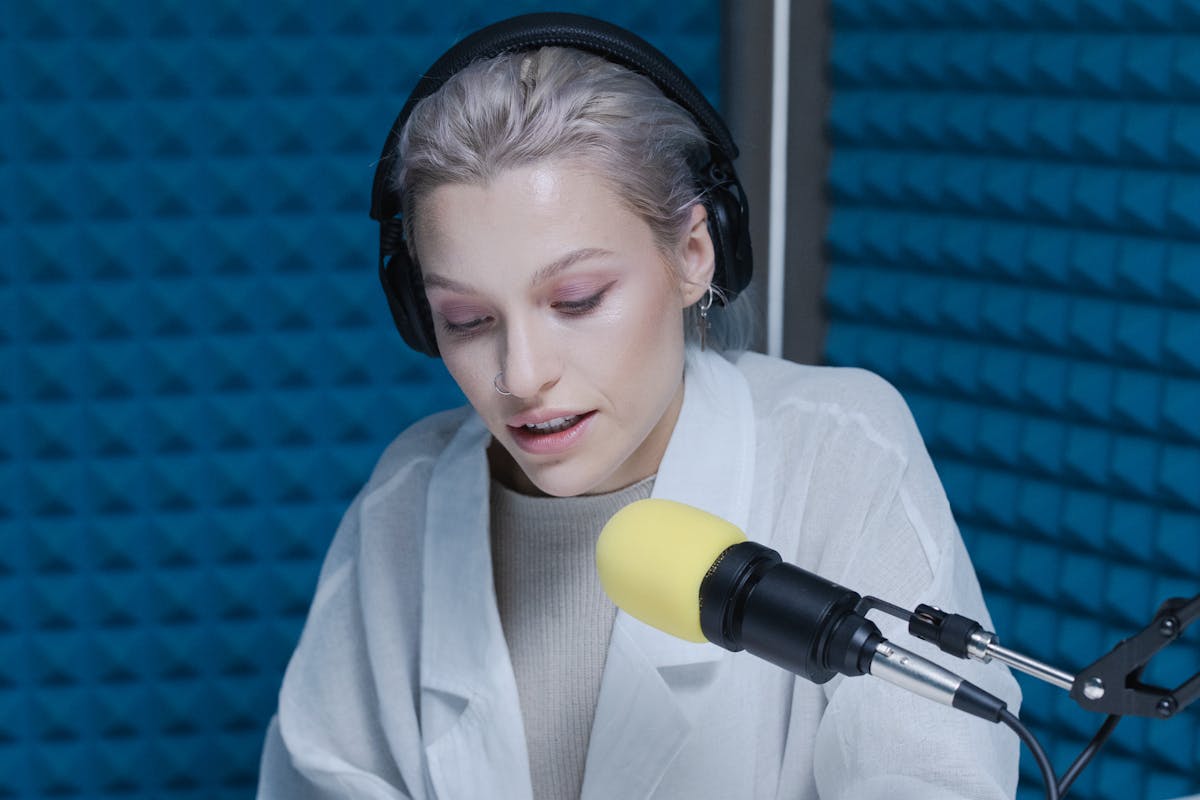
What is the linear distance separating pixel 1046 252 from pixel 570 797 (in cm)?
83

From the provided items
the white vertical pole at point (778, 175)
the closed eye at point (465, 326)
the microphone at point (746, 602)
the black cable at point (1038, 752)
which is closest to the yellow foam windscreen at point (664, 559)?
the microphone at point (746, 602)

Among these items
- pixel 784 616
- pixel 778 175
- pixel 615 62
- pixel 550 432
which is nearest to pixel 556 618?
pixel 550 432

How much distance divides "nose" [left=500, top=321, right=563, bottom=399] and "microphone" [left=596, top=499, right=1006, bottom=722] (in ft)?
0.65

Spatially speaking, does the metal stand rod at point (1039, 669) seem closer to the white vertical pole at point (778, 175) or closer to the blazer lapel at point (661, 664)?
the blazer lapel at point (661, 664)

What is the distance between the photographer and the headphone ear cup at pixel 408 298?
1165 millimetres

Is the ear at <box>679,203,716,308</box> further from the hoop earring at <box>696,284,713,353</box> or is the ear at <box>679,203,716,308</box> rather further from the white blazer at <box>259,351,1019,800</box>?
the white blazer at <box>259,351,1019,800</box>

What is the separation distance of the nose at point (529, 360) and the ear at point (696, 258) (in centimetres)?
16

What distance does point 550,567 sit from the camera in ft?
4.17

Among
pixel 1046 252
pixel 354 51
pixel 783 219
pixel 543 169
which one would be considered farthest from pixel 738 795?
pixel 354 51

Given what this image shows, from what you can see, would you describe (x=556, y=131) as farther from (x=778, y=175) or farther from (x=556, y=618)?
(x=778, y=175)

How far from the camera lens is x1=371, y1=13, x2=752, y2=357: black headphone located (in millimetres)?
1063

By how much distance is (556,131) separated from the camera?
1.05 meters

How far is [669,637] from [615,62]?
47 cm

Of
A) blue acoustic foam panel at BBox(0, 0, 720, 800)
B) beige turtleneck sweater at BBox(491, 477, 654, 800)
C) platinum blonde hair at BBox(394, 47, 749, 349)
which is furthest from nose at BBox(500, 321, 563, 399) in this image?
blue acoustic foam panel at BBox(0, 0, 720, 800)
